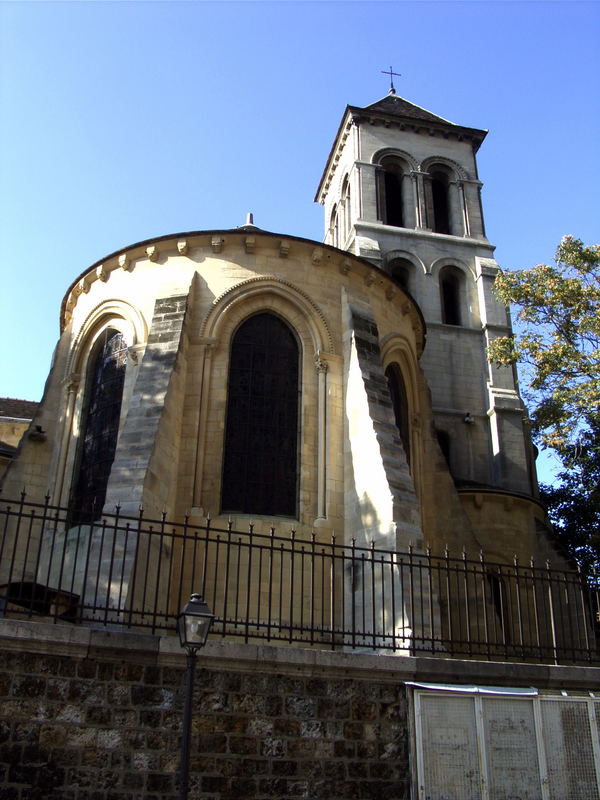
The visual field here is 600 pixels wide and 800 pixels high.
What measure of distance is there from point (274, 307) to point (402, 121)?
18.2 meters

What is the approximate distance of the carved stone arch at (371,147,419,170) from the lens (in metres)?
30.0

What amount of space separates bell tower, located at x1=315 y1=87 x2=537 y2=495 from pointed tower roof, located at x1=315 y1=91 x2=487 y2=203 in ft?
0.13

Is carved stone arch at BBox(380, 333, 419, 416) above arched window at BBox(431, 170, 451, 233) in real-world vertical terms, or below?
below

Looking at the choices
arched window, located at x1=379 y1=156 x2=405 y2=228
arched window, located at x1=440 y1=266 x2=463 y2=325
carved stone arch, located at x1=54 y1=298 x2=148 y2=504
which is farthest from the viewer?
arched window, located at x1=379 y1=156 x2=405 y2=228

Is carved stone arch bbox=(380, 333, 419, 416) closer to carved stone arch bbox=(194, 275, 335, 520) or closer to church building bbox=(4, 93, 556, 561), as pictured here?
church building bbox=(4, 93, 556, 561)

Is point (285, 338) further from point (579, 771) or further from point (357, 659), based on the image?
point (579, 771)

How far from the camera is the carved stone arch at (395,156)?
98.5 ft

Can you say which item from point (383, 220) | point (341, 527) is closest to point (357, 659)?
point (341, 527)

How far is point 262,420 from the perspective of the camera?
14.8 metres

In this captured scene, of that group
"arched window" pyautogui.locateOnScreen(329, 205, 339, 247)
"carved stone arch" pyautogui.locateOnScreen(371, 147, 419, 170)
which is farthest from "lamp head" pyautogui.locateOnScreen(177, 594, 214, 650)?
"arched window" pyautogui.locateOnScreen(329, 205, 339, 247)

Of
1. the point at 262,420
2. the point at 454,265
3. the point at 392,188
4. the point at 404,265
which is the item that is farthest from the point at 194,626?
the point at 392,188

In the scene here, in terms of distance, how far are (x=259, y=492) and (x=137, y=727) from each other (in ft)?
21.9

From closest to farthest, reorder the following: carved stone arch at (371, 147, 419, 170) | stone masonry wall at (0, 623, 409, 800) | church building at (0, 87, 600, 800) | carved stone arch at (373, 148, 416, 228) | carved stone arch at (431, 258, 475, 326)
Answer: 1. stone masonry wall at (0, 623, 409, 800)
2. church building at (0, 87, 600, 800)
3. carved stone arch at (431, 258, 475, 326)
4. carved stone arch at (373, 148, 416, 228)
5. carved stone arch at (371, 147, 419, 170)

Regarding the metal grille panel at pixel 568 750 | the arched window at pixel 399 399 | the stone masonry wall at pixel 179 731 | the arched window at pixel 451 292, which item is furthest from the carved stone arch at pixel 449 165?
the stone masonry wall at pixel 179 731
